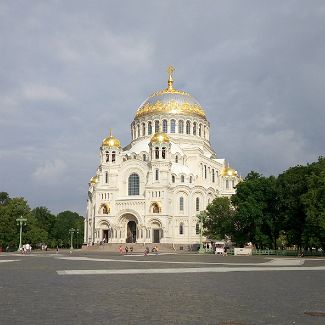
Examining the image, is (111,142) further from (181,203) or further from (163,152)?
(181,203)

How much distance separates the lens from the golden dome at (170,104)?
94375mm

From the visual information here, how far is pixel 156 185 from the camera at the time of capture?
8119 centimetres

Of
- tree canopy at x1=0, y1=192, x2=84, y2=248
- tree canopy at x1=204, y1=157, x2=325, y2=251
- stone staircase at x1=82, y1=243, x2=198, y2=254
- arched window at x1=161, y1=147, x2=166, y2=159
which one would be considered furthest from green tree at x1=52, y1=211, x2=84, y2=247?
tree canopy at x1=204, y1=157, x2=325, y2=251

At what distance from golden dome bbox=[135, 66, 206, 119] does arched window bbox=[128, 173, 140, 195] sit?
51.5ft

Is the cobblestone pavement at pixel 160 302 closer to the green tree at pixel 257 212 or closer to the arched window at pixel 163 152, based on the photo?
the green tree at pixel 257 212

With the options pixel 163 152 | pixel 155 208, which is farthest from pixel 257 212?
pixel 163 152

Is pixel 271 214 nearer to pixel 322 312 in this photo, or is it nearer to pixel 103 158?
pixel 103 158

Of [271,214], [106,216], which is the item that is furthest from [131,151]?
[271,214]

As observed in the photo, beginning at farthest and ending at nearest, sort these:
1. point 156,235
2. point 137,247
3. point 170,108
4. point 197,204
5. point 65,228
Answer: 1. point 65,228
2. point 170,108
3. point 197,204
4. point 156,235
5. point 137,247

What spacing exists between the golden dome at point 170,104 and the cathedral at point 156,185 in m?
0.20

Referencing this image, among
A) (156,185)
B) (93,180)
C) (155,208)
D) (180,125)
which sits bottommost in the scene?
(155,208)

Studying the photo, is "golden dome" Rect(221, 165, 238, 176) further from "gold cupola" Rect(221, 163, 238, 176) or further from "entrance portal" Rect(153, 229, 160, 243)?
"entrance portal" Rect(153, 229, 160, 243)

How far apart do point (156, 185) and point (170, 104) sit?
2043 cm

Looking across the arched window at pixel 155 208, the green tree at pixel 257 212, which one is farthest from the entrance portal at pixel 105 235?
the green tree at pixel 257 212
